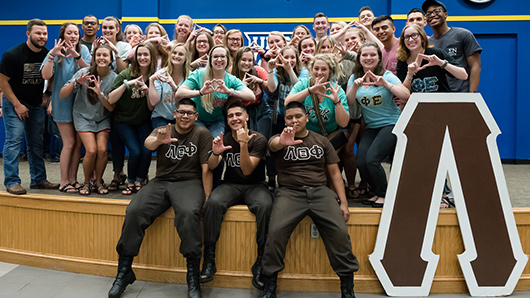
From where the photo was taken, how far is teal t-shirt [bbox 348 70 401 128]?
8.82ft

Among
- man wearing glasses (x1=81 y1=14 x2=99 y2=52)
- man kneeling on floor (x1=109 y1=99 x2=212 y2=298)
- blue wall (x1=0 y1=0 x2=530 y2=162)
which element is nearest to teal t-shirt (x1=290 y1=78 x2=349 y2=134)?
man kneeling on floor (x1=109 y1=99 x2=212 y2=298)

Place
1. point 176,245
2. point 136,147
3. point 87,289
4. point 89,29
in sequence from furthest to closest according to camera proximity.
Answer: point 89,29 < point 136,147 < point 176,245 < point 87,289

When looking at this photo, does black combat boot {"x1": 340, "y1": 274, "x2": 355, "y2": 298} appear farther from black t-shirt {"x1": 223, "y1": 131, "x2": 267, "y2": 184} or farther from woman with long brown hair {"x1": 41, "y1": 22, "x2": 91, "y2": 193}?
woman with long brown hair {"x1": 41, "y1": 22, "x2": 91, "y2": 193}

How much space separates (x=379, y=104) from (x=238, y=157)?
3.39ft

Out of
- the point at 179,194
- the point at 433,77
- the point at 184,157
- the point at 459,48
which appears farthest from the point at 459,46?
the point at 179,194

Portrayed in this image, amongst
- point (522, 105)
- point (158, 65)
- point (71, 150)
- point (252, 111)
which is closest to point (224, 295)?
point (252, 111)

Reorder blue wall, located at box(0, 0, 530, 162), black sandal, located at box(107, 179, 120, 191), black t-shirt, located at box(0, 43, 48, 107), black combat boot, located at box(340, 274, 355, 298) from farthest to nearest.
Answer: blue wall, located at box(0, 0, 530, 162) < black sandal, located at box(107, 179, 120, 191) < black t-shirt, located at box(0, 43, 48, 107) < black combat boot, located at box(340, 274, 355, 298)

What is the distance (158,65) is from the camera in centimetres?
334

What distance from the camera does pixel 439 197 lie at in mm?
2400

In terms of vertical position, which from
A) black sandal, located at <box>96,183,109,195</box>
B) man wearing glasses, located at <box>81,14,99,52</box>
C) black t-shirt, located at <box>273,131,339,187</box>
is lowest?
black sandal, located at <box>96,183,109,195</box>

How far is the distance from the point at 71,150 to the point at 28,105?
1.57 feet

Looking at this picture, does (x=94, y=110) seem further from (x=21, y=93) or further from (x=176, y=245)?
(x=176, y=245)

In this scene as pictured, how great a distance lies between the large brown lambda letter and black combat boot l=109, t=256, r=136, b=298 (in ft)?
4.86

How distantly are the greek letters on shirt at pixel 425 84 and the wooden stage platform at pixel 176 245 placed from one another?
831 millimetres
